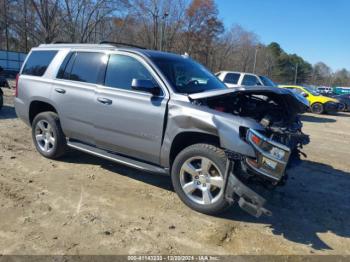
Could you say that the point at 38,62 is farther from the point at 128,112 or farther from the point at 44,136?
the point at 128,112

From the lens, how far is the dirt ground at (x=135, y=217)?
3746mm

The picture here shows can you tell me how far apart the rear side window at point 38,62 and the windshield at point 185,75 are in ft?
7.23

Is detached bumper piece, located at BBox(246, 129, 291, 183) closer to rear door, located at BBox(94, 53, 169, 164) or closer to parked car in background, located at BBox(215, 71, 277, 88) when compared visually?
rear door, located at BBox(94, 53, 169, 164)

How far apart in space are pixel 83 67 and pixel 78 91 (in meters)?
0.43

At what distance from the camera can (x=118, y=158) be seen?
17.2ft

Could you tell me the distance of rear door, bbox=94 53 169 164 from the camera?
4789 mm

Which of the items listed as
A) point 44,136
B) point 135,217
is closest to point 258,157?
point 135,217

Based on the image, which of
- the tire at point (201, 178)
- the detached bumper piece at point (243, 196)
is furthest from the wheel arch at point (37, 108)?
the detached bumper piece at point (243, 196)

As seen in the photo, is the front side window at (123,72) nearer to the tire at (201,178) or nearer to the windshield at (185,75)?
the windshield at (185,75)

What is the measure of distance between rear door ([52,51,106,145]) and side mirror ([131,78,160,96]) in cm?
101

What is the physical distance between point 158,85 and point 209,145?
3.64 feet

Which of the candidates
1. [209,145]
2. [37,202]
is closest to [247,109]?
[209,145]

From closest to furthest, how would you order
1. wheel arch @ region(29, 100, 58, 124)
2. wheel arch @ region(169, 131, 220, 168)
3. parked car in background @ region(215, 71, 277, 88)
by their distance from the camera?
wheel arch @ region(169, 131, 220, 168) → wheel arch @ region(29, 100, 58, 124) → parked car in background @ region(215, 71, 277, 88)

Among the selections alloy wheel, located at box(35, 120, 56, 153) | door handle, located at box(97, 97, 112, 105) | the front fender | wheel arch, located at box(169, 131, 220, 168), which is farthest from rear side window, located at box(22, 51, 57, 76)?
wheel arch, located at box(169, 131, 220, 168)
